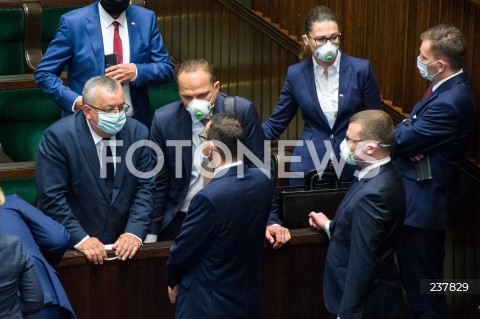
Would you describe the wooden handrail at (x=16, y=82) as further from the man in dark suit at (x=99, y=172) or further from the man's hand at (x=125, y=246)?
the man's hand at (x=125, y=246)

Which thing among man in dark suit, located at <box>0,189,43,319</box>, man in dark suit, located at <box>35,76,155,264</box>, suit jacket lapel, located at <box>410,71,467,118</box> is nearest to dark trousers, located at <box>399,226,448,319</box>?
suit jacket lapel, located at <box>410,71,467,118</box>

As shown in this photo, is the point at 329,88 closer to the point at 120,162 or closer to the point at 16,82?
the point at 120,162

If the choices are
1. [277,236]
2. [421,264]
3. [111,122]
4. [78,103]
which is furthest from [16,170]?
[421,264]

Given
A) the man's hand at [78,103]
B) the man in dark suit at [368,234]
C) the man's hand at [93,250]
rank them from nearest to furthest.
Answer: the man in dark suit at [368,234], the man's hand at [93,250], the man's hand at [78,103]

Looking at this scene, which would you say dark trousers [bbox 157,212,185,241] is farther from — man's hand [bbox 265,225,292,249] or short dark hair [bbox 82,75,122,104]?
short dark hair [bbox 82,75,122,104]

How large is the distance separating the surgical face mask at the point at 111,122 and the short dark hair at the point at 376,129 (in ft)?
2.70

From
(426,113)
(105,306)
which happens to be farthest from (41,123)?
(426,113)

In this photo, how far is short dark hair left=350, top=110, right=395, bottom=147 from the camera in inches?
122

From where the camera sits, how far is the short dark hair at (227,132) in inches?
115

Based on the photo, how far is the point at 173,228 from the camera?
368 cm

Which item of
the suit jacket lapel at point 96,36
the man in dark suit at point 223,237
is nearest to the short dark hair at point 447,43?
the man in dark suit at point 223,237

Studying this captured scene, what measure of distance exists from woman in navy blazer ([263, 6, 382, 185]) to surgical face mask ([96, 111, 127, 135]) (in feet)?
2.64

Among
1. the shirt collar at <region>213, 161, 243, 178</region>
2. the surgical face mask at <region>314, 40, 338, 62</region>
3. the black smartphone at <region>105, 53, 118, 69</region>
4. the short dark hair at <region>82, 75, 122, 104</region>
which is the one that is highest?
the surgical face mask at <region>314, 40, 338, 62</region>

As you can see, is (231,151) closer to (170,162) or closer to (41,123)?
(170,162)
